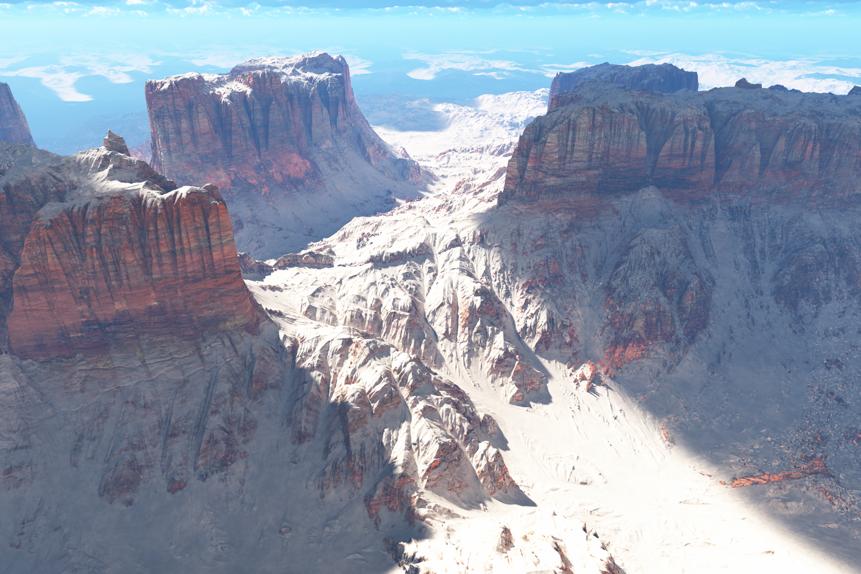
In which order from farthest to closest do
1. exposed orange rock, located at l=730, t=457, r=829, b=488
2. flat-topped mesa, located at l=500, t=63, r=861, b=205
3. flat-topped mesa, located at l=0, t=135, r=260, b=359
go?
1. flat-topped mesa, located at l=500, t=63, r=861, b=205
2. exposed orange rock, located at l=730, t=457, r=829, b=488
3. flat-topped mesa, located at l=0, t=135, r=260, b=359


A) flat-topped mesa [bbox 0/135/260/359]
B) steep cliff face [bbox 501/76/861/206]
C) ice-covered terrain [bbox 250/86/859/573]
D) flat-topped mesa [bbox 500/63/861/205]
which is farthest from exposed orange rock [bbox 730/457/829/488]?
flat-topped mesa [bbox 0/135/260/359]

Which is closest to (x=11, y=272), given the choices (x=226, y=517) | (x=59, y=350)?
(x=59, y=350)

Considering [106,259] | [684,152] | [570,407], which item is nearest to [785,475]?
[570,407]

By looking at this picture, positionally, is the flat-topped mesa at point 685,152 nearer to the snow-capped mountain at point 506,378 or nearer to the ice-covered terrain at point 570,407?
the snow-capped mountain at point 506,378

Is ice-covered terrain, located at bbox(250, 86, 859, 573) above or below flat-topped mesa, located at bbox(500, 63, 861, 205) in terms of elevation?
below

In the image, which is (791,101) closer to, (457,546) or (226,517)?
(457,546)

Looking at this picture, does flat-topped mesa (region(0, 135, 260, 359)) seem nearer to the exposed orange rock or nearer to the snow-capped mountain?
the snow-capped mountain
